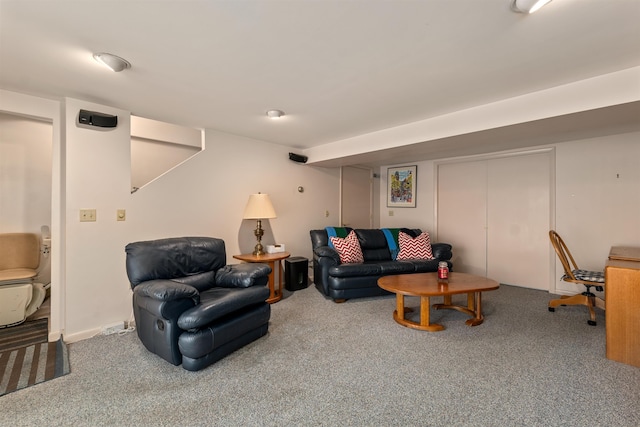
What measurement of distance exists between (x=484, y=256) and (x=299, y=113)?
3.83m

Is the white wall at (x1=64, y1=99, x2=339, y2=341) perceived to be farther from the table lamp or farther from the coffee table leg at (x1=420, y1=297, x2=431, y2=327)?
the coffee table leg at (x1=420, y1=297, x2=431, y2=327)

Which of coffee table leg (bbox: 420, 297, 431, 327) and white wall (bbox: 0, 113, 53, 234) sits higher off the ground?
white wall (bbox: 0, 113, 53, 234)

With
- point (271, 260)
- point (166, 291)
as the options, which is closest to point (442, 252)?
point (271, 260)

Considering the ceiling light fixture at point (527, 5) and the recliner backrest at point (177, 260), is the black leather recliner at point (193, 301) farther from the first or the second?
the ceiling light fixture at point (527, 5)

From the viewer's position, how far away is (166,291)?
80.4 inches

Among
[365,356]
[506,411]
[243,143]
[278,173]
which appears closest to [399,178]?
[278,173]

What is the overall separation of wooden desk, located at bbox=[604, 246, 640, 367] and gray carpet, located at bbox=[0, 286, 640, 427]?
149mm

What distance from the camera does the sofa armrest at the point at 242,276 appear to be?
2.74 meters

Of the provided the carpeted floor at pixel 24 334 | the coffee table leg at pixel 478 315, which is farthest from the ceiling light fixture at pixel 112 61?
the coffee table leg at pixel 478 315

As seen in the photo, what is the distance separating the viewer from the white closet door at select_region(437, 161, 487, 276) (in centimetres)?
468

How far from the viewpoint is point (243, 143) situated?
3.94 meters

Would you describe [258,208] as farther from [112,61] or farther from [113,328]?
[112,61]

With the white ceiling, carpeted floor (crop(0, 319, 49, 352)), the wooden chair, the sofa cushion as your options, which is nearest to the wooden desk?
the wooden chair

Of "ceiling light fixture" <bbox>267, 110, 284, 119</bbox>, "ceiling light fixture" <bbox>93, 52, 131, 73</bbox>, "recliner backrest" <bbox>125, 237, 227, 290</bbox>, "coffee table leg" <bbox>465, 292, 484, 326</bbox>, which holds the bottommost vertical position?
"coffee table leg" <bbox>465, 292, 484, 326</bbox>
